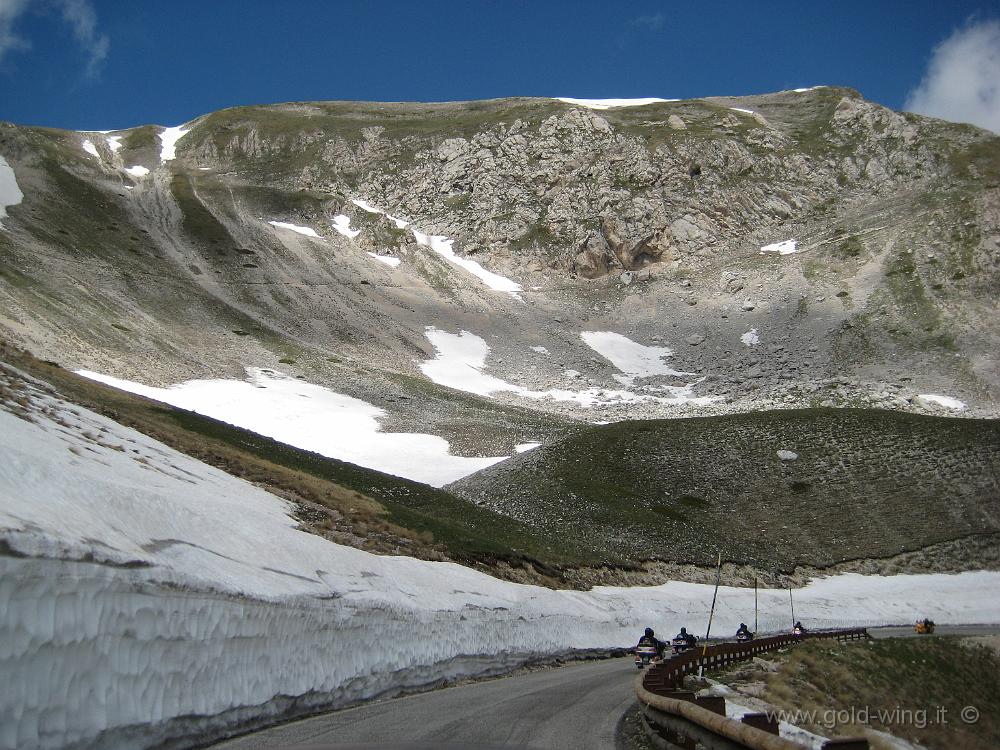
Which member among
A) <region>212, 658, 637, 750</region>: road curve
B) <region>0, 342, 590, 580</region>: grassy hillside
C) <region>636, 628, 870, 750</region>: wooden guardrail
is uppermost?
<region>0, 342, 590, 580</region>: grassy hillside

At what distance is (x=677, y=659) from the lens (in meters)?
15.8

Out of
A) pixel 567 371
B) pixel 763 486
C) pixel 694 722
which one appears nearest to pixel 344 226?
pixel 567 371

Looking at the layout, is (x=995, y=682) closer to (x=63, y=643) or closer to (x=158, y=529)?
(x=158, y=529)

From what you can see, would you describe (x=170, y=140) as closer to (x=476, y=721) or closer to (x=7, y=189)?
(x=7, y=189)

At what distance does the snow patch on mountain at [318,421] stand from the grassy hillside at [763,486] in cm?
773

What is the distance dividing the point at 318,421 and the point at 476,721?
56.5 metres

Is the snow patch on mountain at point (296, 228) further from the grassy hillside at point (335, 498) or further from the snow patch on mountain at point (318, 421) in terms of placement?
the grassy hillside at point (335, 498)

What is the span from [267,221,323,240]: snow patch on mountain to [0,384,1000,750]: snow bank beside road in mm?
104338

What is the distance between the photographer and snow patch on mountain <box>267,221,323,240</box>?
4818 inches

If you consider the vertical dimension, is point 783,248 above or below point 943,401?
above

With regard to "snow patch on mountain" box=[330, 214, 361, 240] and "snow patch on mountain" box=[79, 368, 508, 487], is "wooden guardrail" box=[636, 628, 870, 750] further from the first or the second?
"snow patch on mountain" box=[330, 214, 361, 240]

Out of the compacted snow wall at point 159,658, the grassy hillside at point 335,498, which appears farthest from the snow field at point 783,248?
the compacted snow wall at point 159,658

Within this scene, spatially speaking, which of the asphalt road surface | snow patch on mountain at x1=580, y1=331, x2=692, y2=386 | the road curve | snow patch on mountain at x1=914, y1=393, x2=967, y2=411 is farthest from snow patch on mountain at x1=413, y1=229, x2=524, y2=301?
the road curve

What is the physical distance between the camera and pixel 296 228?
12406 cm
